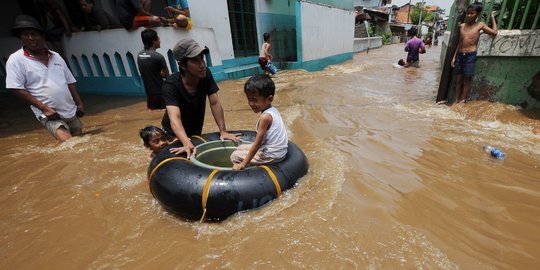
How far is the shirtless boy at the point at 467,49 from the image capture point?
499 centimetres

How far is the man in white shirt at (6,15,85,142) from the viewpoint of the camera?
12.0 ft

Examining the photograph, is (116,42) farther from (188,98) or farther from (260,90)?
(260,90)

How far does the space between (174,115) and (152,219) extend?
1.08m

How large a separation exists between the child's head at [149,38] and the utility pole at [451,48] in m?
5.43

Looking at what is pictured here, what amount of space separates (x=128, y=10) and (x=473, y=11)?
712 centimetres

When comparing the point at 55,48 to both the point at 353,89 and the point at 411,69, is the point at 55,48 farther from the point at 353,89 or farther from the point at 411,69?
the point at 411,69

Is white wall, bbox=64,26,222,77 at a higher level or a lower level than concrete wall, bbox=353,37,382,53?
higher

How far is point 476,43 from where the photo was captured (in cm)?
517

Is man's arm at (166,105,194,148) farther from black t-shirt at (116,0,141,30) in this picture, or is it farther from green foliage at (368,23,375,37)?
green foliage at (368,23,375,37)

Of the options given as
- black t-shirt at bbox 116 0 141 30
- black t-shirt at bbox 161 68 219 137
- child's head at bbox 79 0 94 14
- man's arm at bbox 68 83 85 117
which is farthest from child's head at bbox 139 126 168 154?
child's head at bbox 79 0 94 14

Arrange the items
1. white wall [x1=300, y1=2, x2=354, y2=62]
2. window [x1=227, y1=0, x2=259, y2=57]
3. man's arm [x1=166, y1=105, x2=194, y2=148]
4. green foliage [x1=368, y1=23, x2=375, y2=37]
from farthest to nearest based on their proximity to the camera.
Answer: green foliage [x1=368, y1=23, x2=375, y2=37]
white wall [x1=300, y1=2, x2=354, y2=62]
window [x1=227, y1=0, x2=259, y2=57]
man's arm [x1=166, y1=105, x2=194, y2=148]

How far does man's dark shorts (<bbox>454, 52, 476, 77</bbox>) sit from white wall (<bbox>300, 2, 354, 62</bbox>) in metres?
6.36

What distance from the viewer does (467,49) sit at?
5281 millimetres

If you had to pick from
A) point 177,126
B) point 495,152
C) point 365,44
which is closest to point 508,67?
point 495,152
